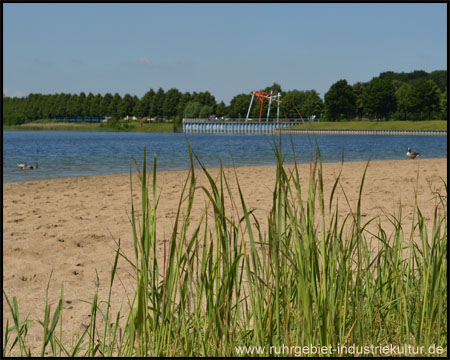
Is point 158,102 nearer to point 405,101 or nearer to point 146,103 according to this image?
point 146,103

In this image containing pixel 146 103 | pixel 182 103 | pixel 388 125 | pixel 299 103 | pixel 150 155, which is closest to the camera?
pixel 150 155

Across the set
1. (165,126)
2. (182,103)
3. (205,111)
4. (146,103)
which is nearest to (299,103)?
(205,111)

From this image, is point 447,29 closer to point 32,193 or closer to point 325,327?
point 325,327

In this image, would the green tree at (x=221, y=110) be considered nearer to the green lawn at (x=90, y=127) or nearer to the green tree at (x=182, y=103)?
the green tree at (x=182, y=103)

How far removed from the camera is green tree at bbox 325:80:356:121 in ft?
258

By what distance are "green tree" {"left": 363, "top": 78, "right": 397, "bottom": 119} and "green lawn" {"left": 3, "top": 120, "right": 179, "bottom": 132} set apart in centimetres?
4206

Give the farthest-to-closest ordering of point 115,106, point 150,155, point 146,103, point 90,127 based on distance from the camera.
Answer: point 90,127
point 115,106
point 146,103
point 150,155

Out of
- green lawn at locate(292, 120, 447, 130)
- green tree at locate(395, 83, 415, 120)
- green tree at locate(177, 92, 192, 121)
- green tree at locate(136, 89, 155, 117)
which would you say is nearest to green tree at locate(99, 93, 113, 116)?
green tree at locate(136, 89, 155, 117)

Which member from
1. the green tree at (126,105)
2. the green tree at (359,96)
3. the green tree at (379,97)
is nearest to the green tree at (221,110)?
the green tree at (359,96)

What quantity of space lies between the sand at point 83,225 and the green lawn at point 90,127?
305 ft

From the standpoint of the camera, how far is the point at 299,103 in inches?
2628

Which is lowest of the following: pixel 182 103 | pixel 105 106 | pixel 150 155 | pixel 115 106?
pixel 150 155

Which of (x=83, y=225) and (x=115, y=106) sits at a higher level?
(x=115, y=106)

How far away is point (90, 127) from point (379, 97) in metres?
68.2
